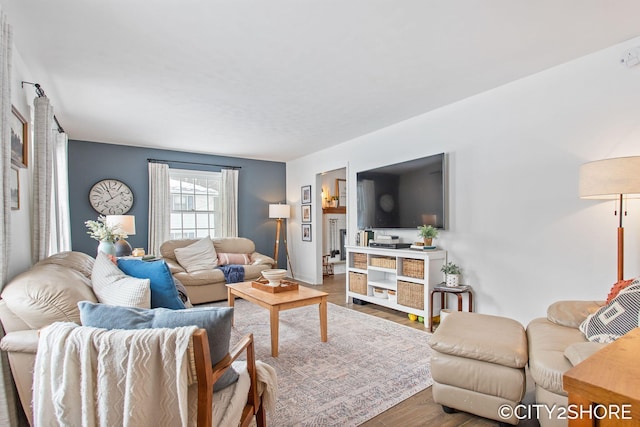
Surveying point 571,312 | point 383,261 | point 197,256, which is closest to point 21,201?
point 197,256

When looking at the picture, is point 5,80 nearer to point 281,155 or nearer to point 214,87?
point 214,87

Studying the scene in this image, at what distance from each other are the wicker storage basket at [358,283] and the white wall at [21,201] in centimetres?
345

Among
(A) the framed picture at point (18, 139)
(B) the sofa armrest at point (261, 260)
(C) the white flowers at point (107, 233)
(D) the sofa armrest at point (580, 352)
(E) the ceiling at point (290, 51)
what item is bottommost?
(B) the sofa armrest at point (261, 260)

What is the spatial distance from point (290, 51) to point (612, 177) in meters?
2.35

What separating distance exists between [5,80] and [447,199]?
12.3 ft

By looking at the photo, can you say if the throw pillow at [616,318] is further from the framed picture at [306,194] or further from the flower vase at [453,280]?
the framed picture at [306,194]

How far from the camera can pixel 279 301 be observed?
2.88 meters

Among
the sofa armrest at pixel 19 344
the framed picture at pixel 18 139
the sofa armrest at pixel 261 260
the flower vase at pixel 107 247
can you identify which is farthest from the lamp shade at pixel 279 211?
the sofa armrest at pixel 19 344

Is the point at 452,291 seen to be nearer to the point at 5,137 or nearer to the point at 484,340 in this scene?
the point at 484,340

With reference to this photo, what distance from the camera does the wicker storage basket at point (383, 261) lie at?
4045 mm

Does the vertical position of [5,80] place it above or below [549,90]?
below

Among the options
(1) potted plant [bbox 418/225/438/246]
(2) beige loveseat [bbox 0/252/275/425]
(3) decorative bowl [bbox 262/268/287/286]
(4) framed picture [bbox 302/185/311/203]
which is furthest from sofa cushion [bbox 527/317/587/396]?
(4) framed picture [bbox 302/185/311/203]

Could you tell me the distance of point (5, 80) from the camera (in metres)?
1.76

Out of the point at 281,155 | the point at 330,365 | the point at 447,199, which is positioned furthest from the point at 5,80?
the point at 281,155
